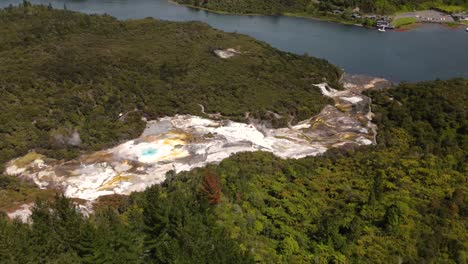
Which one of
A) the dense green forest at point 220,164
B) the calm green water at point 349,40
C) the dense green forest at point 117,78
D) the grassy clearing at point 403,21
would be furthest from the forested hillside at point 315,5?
the dense green forest at point 220,164

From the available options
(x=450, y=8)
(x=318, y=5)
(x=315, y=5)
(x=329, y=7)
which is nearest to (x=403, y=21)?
(x=450, y=8)

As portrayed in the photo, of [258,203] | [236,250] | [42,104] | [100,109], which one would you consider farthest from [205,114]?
[236,250]

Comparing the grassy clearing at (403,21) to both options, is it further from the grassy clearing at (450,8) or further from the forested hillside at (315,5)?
the grassy clearing at (450,8)

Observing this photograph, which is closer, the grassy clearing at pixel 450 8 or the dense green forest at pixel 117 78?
the dense green forest at pixel 117 78

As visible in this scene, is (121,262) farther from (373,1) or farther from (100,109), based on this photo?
(373,1)

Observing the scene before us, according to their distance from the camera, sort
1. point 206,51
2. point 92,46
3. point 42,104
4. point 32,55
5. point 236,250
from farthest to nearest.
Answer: point 206,51 < point 92,46 < point 32,55 < point 42,104 < point 236,250

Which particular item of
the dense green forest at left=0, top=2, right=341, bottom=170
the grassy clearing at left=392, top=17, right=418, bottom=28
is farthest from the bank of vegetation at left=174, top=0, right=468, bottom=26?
the dense green forest at left=0, top=2, right=341, bottom=170

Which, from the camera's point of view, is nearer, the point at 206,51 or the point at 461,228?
the point at 461,228
